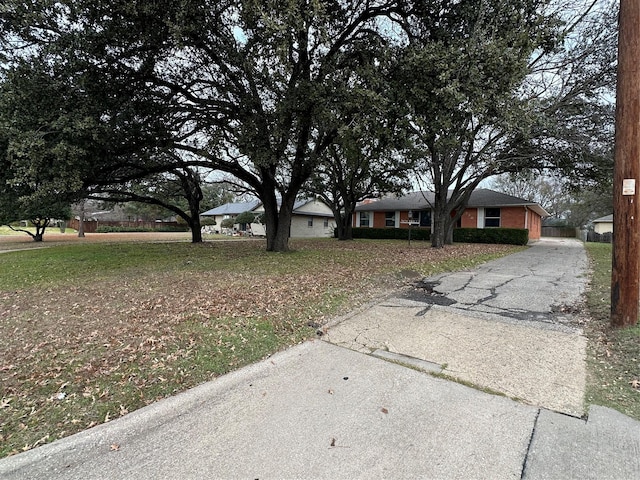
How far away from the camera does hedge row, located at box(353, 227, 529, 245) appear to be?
1897 cm

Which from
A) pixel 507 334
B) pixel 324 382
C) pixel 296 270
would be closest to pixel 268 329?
pixel 324 382

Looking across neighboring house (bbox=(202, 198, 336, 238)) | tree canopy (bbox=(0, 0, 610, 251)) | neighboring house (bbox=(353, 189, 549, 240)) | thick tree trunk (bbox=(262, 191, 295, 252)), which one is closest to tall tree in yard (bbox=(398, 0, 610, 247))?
tree canopy (bbox=(0, 0, 610, 251))

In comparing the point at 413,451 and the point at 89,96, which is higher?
the point at 89,96

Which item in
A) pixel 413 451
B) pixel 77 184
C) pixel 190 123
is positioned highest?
pixel 190 123

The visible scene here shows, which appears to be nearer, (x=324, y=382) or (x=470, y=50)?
(x=324, y=382)

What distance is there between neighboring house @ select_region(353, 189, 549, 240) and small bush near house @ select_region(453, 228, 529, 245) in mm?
1974

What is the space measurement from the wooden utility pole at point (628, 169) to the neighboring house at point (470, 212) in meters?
13.7

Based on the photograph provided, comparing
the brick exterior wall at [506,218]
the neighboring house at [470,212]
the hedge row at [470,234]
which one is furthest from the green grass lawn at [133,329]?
the brick exterior wall at [506,218]

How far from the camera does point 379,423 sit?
2352 mm

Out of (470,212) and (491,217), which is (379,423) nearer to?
(491,217)

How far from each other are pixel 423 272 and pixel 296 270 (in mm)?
3203

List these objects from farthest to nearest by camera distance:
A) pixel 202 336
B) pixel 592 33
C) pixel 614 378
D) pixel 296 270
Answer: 1. pixel 592 33
2. pixel 296 270
3. pixel 202 336
4. pixel 614 378

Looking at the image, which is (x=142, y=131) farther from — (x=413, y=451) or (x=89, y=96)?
(x=413, y=451)

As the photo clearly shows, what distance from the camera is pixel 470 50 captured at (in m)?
5.68
